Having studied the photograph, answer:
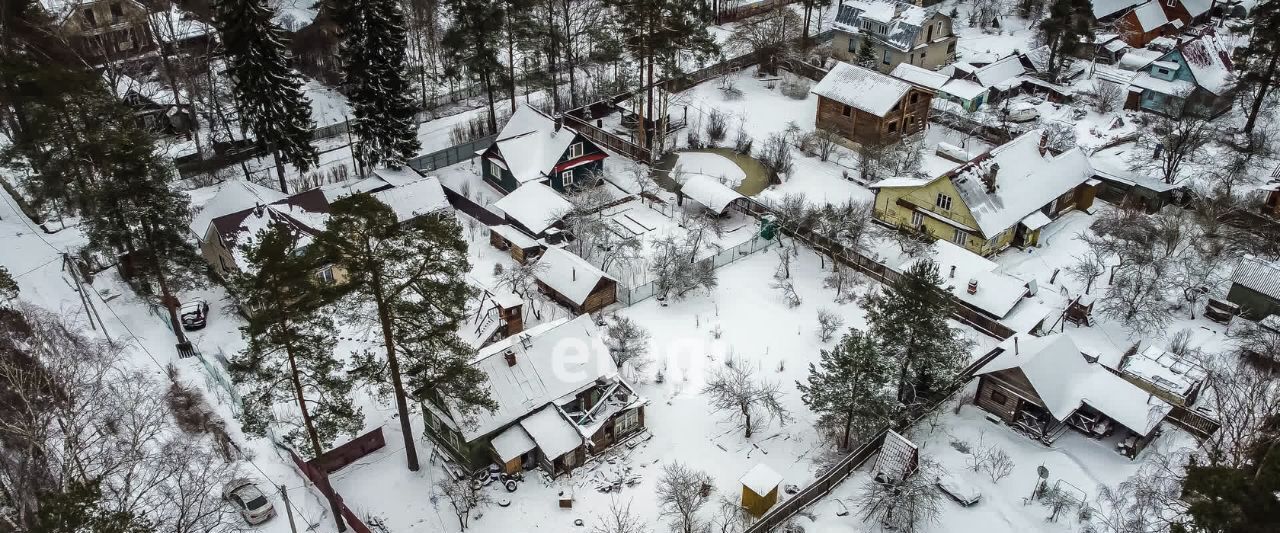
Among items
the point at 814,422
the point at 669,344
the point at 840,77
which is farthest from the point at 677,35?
the point at 814,422

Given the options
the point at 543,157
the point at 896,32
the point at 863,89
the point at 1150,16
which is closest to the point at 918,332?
the point at 543,157

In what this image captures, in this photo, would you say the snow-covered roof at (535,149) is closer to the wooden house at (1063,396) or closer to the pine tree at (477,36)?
the pine tree at (477,36)

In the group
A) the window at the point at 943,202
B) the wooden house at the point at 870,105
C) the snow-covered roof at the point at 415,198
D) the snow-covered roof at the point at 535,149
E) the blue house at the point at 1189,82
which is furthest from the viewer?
the blue house at the point at 1189,82

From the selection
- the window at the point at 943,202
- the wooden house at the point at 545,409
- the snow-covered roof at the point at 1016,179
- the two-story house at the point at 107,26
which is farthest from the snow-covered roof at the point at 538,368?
the two-story house at the point at 107,26

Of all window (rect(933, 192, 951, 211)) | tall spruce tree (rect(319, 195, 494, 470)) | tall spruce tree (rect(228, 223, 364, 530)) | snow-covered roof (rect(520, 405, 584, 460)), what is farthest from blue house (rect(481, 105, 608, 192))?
tall spruce tree (rect(228, 223, 364, 530))

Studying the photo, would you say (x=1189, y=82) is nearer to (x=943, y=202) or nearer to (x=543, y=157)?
(x=943, y=202)

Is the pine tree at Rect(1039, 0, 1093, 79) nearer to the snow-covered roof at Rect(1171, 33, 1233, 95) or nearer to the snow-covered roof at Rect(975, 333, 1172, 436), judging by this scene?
the snow-covered roof at Rect(1171, 33, 1233, 95)
